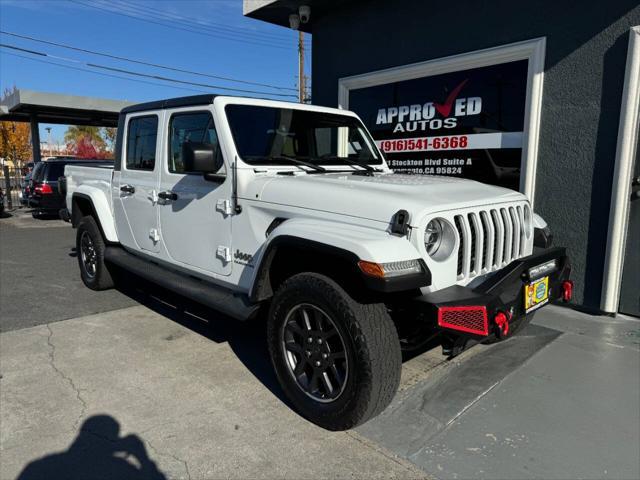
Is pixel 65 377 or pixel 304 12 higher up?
pixel 304 12

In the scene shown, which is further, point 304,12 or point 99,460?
point 304,12

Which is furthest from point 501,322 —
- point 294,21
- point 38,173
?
point 38,173

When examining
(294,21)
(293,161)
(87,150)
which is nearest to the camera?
(293,161)

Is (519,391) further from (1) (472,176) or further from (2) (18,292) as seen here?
(2) (18,292)

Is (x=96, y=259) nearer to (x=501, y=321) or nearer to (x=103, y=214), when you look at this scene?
(x=103, y=214)

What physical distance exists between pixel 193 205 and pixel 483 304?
229cm

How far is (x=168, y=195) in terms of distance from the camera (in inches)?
154

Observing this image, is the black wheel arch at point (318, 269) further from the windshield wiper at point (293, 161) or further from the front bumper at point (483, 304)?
the windshield wiper at point (293, 161)

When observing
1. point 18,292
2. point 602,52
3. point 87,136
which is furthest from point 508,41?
point 87,136

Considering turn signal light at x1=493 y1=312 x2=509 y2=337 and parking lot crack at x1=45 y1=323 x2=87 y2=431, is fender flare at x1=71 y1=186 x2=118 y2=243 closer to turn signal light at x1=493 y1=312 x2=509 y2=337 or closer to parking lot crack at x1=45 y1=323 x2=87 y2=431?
parking lot crack at x1=45 y1=323 x2=87 y2=431

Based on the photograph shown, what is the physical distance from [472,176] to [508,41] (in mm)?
1512

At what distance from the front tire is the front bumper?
278 mm

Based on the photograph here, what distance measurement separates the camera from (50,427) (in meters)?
2.78

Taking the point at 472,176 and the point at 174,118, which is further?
the point at 472,176
